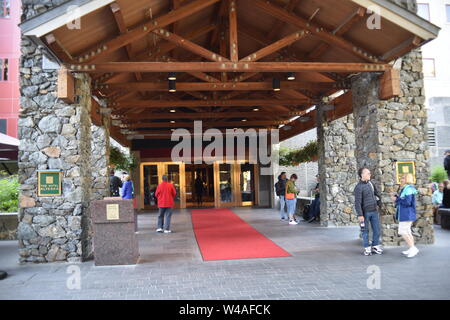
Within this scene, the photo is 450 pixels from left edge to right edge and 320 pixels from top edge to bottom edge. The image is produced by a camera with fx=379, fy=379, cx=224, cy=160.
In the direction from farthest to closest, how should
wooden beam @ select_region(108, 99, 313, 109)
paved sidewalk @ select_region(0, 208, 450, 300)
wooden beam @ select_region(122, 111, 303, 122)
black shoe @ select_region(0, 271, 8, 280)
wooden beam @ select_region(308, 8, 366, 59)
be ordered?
wooden beam @ select_region(122, 111, 303, 122), wooden beam @ select_region(108, 99, 313, 109), wooden beam @ select_region(308, 8, 366, 59), black shoe @ select_region(0, 271, 8, 280), paved sidewalk @ select_region(0, 208, 450, 300)

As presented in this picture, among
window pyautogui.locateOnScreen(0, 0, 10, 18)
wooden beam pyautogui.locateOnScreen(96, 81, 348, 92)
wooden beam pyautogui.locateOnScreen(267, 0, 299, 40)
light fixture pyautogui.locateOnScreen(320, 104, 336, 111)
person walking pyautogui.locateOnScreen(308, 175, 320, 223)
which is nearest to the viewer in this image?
wooden beam pyautogui.locateOnScreen(267, 0, 299, 40)

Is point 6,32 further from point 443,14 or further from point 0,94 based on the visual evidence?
point 443,14

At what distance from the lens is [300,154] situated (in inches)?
499

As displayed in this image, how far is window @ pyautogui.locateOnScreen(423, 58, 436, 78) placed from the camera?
20359mm

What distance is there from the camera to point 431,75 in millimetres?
20359

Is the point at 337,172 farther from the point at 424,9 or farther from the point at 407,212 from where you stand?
the point at 424,9

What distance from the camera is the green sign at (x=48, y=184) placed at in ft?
20.9

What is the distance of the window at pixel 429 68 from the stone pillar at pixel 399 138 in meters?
14.8

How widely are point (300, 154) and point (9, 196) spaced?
8.87 metres

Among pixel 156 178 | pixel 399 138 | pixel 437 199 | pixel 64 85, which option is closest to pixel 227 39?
pixel 64 85

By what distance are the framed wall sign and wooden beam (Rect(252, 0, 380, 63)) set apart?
2.03 meters

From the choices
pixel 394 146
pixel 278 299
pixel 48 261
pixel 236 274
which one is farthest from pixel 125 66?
pixel 394 146

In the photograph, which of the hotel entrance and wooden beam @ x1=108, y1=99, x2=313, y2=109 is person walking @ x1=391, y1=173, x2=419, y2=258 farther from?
the hotel entrance

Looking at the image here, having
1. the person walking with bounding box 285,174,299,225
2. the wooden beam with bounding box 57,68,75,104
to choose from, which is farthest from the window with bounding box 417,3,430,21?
the wooden beam with bounding box 57,68,75,104
